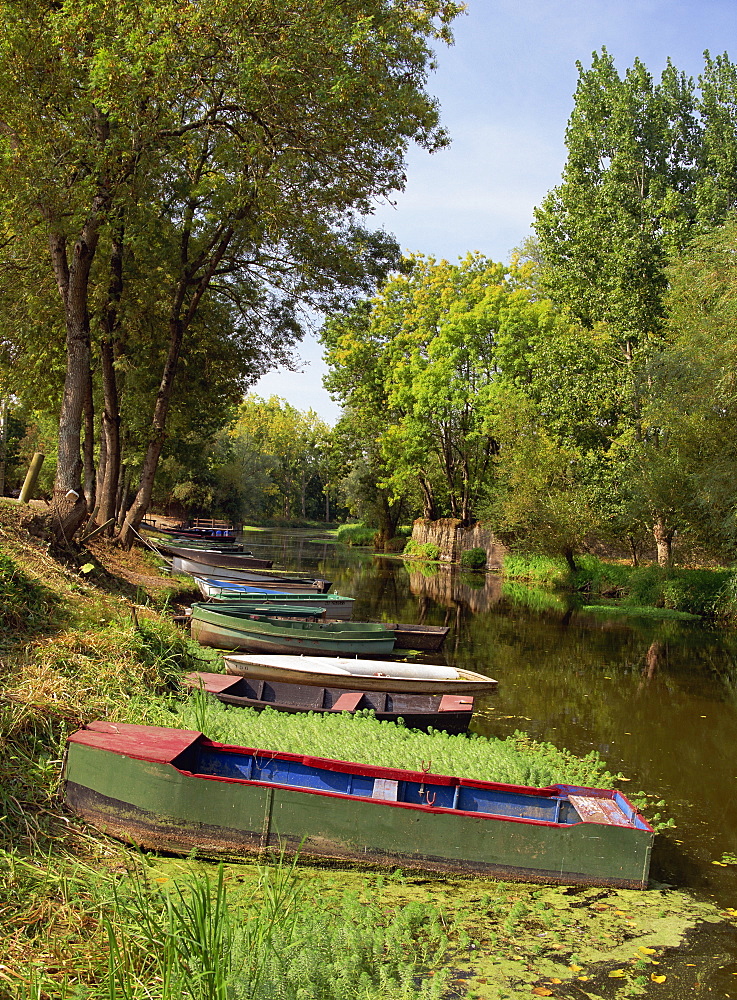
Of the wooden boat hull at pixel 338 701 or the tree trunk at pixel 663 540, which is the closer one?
the wooden boat hull at pixel 338 701

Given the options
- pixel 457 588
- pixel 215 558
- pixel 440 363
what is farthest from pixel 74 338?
pixel 440 363

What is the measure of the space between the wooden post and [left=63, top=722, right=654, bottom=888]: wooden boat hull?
6.68 meters

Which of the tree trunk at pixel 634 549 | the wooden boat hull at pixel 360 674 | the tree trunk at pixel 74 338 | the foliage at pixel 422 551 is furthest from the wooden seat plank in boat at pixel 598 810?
the foliage at pixel 422 551

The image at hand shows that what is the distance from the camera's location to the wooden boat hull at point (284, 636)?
13875 mm

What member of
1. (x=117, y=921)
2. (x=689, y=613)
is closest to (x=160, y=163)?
(x=117, y=921)

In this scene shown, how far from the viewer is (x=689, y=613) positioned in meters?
26.5

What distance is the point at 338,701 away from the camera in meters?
9.77

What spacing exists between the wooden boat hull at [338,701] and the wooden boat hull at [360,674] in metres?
0.54

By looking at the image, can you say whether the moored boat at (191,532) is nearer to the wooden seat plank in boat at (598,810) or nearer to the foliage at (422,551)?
the foliage at (422,551)

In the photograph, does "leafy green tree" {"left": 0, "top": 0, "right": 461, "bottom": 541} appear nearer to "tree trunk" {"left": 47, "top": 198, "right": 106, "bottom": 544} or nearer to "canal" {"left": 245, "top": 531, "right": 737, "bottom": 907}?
"tree trunk" {"left": 47, "top": 198, "right": 106, "bottom": 544}

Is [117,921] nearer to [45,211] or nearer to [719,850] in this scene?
[719,850]

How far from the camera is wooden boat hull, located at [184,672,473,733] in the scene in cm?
927

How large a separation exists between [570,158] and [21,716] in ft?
122

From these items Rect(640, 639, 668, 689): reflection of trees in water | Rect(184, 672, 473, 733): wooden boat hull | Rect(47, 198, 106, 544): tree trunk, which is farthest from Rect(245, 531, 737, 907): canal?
Rect(47, 198, 106, 544): tree trunk
